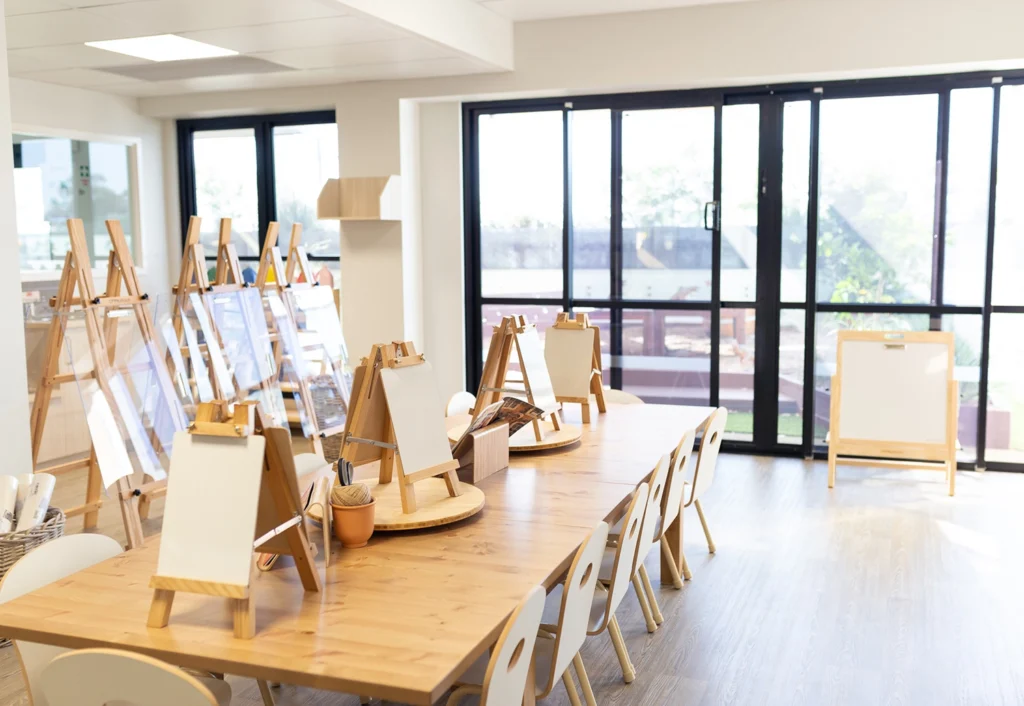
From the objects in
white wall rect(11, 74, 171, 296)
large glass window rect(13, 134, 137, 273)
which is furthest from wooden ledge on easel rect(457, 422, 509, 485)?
white wall rect(11, 74, 171, 296)

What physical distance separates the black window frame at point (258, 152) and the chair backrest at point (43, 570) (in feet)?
17.9

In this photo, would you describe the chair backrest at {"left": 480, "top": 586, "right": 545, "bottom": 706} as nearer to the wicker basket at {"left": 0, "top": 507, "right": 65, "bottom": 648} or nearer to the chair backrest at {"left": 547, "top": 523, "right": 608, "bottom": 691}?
the chair backrest at {"left": 547, "top": 523, "right": 608, "bottom": 691}

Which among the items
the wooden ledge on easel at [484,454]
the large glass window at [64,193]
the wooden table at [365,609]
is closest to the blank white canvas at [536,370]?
the wooden ledge on easel at [484,454]

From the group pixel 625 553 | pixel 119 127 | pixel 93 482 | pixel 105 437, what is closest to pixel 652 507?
pixel 625 553

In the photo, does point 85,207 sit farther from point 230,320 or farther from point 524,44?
point 524,44

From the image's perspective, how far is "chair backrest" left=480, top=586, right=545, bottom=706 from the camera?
76.8 inches

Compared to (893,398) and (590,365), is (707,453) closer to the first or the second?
(590,365)

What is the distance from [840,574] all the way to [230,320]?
3675 mm

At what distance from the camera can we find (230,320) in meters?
5.77

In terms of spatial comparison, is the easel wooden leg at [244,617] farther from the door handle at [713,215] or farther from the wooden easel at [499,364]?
the door handle at [713,215]

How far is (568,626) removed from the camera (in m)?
2.46

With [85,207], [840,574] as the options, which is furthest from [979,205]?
[85,207]

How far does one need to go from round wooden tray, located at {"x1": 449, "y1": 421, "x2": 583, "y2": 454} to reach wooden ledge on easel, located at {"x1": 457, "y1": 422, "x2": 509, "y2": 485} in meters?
0.22

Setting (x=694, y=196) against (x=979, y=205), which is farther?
(x=694, y=196)
